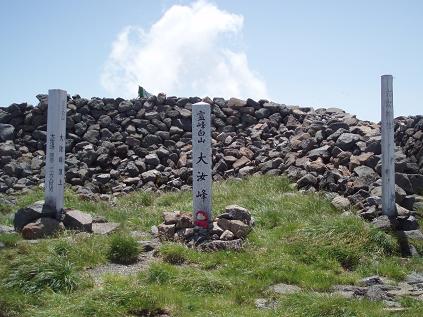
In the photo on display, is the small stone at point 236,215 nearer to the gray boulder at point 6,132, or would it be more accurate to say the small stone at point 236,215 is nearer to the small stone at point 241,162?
the small stone at point 241,162

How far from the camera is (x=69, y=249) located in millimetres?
8281

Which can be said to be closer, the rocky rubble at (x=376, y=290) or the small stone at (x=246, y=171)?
the rocky rubble at (x=376, y=290)

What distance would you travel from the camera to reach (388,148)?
1067 centimetres

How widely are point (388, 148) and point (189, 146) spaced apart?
798 centimetres

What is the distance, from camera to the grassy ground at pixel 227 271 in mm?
6250

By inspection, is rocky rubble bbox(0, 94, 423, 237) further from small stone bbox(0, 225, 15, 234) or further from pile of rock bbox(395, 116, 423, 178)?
small stone bbox(0, 225, 15, 234)

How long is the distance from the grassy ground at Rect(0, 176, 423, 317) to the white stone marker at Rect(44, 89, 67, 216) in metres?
1.47

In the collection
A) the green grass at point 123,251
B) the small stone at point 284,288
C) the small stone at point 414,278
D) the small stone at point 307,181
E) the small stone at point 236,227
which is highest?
the small stone at point 307,181

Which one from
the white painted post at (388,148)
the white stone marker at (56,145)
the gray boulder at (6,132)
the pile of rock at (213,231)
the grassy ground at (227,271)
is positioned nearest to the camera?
the grassy ground at (227,271)

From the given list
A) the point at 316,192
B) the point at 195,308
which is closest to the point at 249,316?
the point at 195,308

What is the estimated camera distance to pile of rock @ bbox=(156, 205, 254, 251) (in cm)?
907

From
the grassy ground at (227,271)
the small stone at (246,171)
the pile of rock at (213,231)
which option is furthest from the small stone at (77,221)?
the small stone at (246,171)

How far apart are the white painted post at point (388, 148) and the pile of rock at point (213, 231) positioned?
2816 millimetres

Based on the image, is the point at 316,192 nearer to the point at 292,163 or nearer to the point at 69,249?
the point at 292,163
